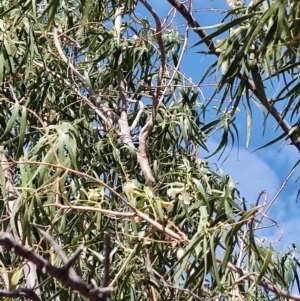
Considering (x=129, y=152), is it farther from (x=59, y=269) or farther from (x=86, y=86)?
(x=59, y=269)

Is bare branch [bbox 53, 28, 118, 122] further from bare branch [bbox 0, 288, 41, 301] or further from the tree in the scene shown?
bare branch [bbox 0, 288, 41, 301]

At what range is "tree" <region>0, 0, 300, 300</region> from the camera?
136cm

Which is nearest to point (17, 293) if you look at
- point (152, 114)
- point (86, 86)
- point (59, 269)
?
point (59, 269)

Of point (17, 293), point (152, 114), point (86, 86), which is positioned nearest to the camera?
point (17, 293)

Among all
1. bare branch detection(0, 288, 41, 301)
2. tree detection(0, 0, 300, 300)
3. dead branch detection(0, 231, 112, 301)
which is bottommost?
bare branch detection(0, 288, 41, 301)

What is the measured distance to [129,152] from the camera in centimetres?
216

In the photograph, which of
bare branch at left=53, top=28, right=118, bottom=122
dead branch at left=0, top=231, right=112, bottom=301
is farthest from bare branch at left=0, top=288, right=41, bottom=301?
bare branch at left=53, top=28, right=118, bottom=122

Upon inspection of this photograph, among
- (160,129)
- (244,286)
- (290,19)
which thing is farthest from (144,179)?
(290,19)

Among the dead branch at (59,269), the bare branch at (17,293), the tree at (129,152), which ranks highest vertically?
the tree at (129,152)

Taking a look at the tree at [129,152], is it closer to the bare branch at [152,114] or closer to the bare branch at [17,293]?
the bare branch at [152,114]

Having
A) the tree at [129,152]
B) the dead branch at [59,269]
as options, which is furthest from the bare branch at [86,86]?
the dead branch at [59,269]

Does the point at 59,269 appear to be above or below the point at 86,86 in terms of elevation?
below

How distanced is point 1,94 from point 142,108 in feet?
1.59

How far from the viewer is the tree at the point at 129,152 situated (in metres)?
1.36
